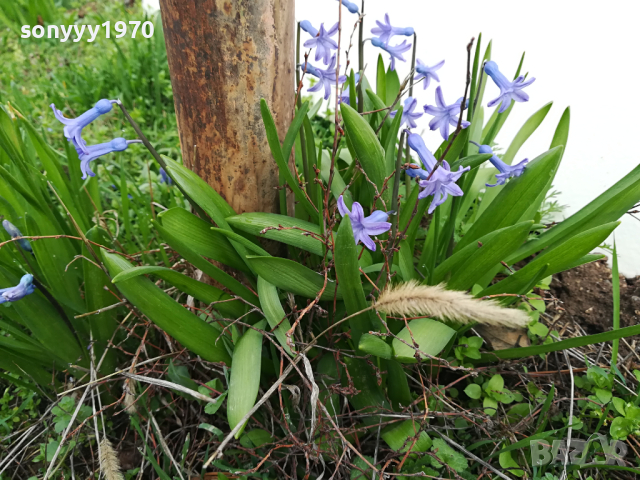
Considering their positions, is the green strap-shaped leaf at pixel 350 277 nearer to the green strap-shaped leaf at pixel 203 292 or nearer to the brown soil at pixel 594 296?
the green strap-shaped leaf at pixel 203 292

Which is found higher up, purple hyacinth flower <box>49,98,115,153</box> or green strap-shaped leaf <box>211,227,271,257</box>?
purple hyacinth flower <box>49,98,115,153</box>

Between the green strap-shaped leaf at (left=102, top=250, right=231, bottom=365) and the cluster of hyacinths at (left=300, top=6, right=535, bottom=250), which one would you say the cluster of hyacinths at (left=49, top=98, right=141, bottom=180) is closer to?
the green strap-shaped leaf at (left=102, top=250, right=231, bottom=365)

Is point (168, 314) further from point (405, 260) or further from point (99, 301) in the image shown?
point (405, 260)

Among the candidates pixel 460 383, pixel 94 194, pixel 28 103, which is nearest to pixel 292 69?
pixel 94 194

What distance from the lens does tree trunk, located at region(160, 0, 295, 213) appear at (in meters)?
1.17

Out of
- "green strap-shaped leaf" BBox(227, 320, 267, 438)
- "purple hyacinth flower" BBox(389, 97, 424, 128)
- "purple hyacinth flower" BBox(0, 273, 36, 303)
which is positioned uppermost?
"purple hyacinth flower" BBox(389, 97, 424, 128)

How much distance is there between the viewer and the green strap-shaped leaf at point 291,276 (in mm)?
1190

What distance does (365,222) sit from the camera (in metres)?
1.05

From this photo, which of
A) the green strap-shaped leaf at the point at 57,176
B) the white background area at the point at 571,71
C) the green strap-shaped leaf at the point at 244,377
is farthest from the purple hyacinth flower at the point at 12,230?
the white background area at the point at 571,71

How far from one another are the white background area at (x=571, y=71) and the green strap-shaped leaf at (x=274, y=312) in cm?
150

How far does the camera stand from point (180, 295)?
1769 millimetres

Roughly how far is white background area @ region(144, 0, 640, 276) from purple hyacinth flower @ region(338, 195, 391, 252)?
149cm

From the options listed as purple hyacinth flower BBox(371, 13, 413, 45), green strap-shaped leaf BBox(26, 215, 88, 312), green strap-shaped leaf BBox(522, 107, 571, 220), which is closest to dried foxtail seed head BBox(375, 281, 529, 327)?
green strap-shaped leaf BBox(522, 107, 571, 220)

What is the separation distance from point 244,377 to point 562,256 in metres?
0.94
